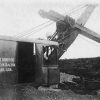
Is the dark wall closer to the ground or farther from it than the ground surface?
farther from it

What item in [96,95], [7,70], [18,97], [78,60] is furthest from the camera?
[78,60]

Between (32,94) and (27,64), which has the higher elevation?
(27,64)

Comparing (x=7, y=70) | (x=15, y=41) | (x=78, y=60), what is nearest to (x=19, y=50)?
(x=15, y=41)

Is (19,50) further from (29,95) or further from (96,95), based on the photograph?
(96,95)

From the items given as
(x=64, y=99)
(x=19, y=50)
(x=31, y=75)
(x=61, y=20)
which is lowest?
(x=64, y=99)

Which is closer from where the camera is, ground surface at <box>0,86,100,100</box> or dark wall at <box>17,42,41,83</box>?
ground surface at <box>0,86,100,100</box>

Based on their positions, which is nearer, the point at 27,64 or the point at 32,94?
the point at 27,64

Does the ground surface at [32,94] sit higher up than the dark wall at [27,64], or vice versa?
the dark wall at [27,64]

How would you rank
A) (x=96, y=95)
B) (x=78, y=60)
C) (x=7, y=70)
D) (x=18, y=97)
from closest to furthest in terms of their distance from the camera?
(x=7, y=70)
(x=18, y=97)
(x=96, y=95)
(x=78, y=60)

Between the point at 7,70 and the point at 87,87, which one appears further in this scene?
the point at 87,87

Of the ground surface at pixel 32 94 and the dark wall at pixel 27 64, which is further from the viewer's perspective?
the dark wall at pixel 27 64

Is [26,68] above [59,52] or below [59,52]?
below
